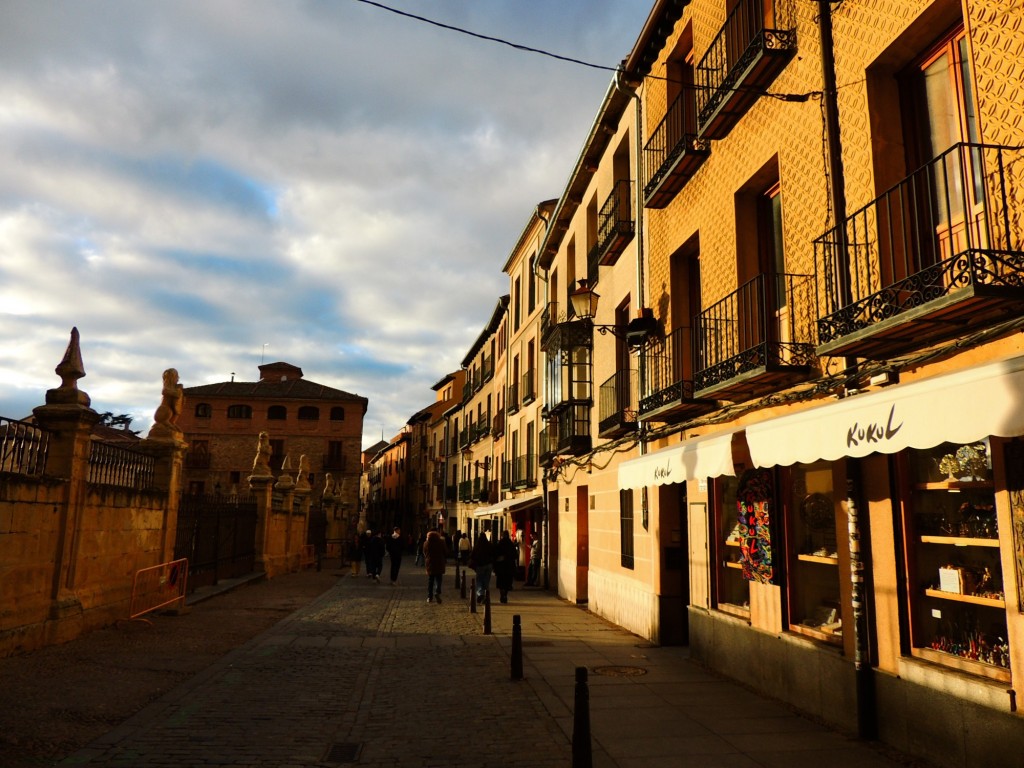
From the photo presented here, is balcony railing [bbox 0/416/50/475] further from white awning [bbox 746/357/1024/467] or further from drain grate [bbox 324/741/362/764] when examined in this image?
white awning [bbox 746/357/1024/467]

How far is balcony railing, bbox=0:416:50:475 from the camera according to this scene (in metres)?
9.24

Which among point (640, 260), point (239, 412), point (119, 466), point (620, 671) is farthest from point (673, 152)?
point (239, 412)

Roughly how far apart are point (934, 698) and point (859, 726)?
3.12 feet

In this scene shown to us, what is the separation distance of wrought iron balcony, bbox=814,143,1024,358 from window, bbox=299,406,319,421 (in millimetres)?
55892

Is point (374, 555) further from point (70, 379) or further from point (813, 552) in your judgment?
point (813, 552)

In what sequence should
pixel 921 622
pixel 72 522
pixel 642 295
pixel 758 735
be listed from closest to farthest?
pixel 921 622, pixel 758 735, pixel 72 522, pixel 642 295

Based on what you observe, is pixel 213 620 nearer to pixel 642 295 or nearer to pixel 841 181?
pixel 642 295

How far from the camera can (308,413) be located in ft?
198

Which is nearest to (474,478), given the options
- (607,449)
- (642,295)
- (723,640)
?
(607,449)

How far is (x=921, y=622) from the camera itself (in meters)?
6.23

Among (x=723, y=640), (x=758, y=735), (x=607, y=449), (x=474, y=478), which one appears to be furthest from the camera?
(x=474, y=478)

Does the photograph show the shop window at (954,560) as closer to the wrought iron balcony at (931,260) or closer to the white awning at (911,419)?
the white awning at (911,419)

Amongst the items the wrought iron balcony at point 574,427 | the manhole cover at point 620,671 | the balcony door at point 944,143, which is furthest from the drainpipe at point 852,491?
the wrought iron balcony at point 574,427

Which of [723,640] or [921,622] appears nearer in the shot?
[921,622]
